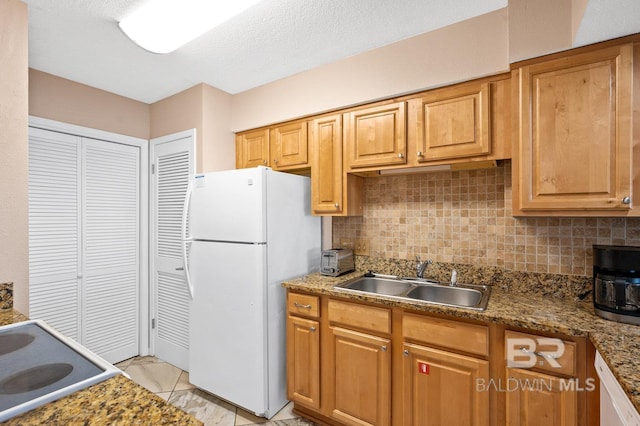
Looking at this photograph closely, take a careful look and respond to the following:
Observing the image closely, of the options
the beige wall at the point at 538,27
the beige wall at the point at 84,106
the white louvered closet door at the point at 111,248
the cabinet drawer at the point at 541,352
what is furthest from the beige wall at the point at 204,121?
the cabinet drawer at the point at 541,352

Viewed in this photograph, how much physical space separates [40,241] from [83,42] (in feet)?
4.88

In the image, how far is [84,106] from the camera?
2.62 metres

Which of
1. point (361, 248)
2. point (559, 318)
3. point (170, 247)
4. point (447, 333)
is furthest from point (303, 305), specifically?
point (170, 247)

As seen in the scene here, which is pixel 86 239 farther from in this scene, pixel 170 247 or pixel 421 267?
pixel 421 267

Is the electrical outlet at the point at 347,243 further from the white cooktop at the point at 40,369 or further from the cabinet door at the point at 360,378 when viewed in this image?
the white cooktop at the point at 40,369

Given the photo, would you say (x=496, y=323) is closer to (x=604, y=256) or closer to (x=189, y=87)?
(x=604, y=256)

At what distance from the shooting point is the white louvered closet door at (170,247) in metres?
2.74

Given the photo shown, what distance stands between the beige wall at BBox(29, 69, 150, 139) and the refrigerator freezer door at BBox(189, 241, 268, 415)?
1.43 m

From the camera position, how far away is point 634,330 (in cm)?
124

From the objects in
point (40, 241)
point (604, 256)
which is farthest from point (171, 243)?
point (604, 256)

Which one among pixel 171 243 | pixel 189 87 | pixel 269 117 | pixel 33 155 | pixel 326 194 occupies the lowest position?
pixel 171 243

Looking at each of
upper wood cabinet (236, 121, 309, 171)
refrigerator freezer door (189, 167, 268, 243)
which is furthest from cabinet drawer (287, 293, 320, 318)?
upper wood cabinet (236, 121, 309, 171)

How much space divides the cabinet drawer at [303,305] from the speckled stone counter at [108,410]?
1.28 m

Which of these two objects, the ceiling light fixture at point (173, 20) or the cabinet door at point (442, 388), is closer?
the cabinet door at point (442, 388)
